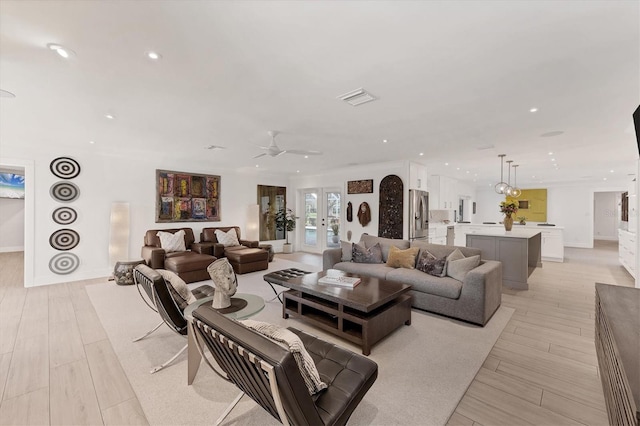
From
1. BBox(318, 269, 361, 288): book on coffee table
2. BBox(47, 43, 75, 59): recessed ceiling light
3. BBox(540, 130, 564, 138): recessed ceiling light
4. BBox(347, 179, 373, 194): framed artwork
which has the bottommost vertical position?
BBox(318, 269, 361, 288): book on coffee table

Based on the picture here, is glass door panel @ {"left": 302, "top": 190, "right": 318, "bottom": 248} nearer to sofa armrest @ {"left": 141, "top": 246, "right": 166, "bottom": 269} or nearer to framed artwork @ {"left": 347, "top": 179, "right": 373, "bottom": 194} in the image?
framed artwork @ {"left": 347, "top": 179, "right": 373, "bottom": 194}

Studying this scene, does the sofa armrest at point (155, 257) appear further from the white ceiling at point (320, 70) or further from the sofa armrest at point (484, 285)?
the sofa armrest at point (484, 285)

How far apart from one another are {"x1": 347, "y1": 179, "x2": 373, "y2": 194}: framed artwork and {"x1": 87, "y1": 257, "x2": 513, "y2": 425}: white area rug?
13.0 feet

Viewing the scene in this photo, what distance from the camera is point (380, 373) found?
2285mm

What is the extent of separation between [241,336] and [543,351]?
2.99 meters

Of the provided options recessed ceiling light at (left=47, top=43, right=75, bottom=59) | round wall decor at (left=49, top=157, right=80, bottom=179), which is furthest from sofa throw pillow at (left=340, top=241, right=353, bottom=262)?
round wall decor at (left=49, top=157, right=80, bottom=179)

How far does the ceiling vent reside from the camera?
271 cm

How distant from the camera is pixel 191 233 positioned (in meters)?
6.45

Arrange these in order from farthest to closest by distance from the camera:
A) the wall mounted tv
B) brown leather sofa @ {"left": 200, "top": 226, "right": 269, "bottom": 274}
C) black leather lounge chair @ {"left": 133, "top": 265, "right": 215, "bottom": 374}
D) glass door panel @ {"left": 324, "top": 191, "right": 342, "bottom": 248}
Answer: the wall mounted tv, glass door panel @ {"left": 324, "top": 191, "right": 342, "bottom": 248}, brown leather sofa @ {"left": 200, "top": 226, "right": 269, "bottom": 274}, black leather lounge chair @ {"left": 133, "top": 265, "right": 215, "bottom": 374}

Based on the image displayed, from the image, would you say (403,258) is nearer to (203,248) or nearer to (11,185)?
(203,248)

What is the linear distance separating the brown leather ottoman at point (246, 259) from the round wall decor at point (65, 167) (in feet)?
10.4

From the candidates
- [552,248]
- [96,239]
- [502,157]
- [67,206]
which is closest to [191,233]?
[96,239]

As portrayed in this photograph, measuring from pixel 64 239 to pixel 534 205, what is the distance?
15.0m

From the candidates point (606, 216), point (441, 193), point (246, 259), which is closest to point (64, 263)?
point (246, 259)
